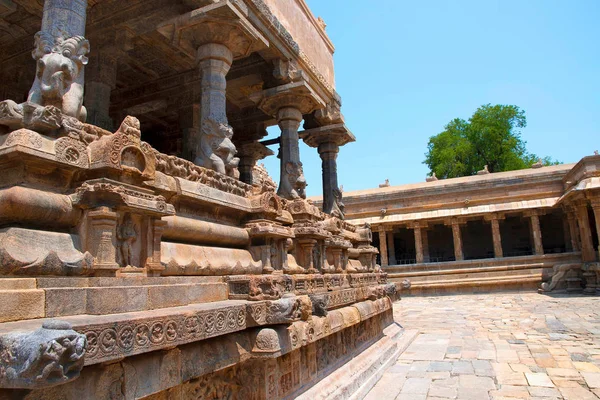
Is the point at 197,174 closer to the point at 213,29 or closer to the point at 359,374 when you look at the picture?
the point at 213,29

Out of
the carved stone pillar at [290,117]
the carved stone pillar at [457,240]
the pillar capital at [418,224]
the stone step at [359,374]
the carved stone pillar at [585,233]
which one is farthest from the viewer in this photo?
the pillar capital at [418,224]

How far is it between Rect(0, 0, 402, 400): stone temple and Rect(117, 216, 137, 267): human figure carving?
A: 0.04ft

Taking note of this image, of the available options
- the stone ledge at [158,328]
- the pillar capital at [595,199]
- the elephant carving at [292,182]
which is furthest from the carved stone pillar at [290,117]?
the pillar capital at [595,199]

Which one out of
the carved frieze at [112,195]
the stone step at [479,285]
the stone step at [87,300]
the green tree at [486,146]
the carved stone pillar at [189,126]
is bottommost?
the stone step at [479,285]

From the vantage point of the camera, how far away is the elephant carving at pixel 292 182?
716 cm

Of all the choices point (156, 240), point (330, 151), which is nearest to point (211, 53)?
point (156, 240)

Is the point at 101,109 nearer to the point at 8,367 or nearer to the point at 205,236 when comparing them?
the point at 205,236

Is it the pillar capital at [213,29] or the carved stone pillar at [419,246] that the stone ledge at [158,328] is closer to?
the pillar capital at [213,29]

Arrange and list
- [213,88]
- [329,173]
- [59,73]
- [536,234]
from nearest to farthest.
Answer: [59,73] → [213,88] → [329,173] → [536,234]

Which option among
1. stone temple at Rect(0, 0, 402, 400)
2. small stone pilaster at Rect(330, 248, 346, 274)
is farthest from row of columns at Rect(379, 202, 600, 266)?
stone temple at Rect(0, 0, 402, 400)

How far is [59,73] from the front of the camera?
310 cm

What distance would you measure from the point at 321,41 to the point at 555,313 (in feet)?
31.6

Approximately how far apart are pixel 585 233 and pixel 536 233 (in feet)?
7.44

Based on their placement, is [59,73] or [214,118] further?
[214,118]
